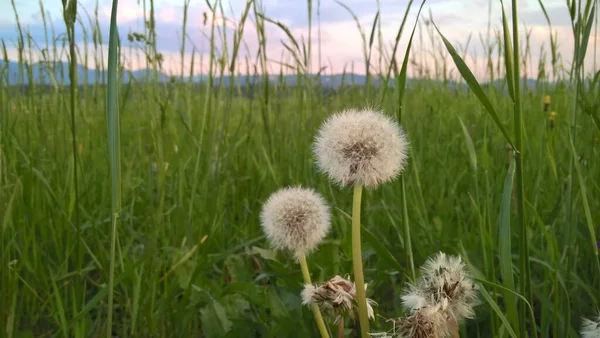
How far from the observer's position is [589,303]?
1.60 meters

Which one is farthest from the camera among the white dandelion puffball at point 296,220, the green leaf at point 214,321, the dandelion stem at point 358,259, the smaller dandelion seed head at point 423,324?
the green leaf at point 214,321

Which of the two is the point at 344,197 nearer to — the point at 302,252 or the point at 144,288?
the point at 144,288

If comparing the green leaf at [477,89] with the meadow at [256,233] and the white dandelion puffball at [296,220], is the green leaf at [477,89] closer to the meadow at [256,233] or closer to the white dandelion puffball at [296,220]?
the meadow at [256,233]

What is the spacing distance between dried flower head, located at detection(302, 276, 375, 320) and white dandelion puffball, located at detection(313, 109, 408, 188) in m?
0.17

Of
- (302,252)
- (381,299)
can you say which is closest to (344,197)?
(381,299)

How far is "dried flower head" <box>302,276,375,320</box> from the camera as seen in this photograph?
38.4 inches

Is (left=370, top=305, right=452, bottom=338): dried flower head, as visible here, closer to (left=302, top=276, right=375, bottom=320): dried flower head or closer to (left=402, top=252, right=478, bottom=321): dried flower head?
(left=402, top=252, right=478, bottom=321): dried flower head

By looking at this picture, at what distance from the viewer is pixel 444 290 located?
86 cm

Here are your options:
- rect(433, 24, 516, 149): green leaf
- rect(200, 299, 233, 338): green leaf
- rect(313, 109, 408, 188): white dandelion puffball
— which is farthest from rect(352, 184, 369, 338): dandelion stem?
rect(200, 299, 233, 338): green leaf

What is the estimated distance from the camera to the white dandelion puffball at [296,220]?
1207 millimetres

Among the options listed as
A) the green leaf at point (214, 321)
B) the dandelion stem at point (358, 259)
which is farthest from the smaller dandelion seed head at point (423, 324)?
the green leaf at point (214, 321)

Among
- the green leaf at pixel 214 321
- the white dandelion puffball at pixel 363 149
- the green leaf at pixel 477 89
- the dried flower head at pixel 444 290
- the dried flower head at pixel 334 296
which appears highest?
the green leaf at pixel 477 89

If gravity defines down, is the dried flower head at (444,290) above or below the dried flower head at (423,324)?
above

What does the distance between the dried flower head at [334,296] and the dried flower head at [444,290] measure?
0.13 m
